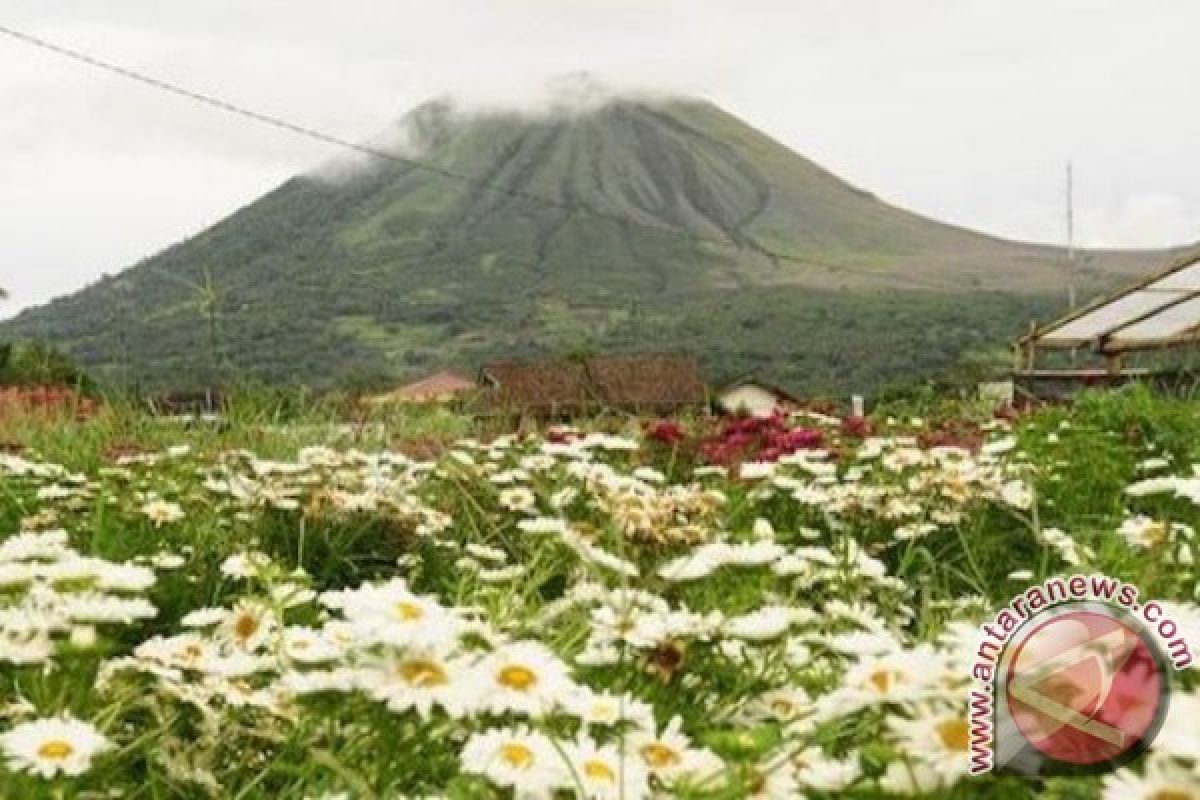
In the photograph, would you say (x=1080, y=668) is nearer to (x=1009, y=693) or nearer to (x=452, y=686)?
(x=1009, y=693)

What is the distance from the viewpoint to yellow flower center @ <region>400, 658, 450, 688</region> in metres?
1.49

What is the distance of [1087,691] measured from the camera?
129cm

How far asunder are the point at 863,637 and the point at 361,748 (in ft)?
1.96

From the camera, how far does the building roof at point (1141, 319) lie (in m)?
13.8

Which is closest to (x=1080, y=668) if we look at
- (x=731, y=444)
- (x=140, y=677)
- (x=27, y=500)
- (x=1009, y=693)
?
(x=1009, y=693)

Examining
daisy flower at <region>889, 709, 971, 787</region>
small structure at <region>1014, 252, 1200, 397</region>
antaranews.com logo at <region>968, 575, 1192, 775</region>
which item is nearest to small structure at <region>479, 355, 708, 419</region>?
small structure at <region>1014, 252, 1200, 397</region>

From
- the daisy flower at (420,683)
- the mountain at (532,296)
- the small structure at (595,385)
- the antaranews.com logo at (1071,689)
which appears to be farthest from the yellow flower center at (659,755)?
the mountain at (532,296)

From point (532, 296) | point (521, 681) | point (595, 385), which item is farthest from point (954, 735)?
point (532, 296)

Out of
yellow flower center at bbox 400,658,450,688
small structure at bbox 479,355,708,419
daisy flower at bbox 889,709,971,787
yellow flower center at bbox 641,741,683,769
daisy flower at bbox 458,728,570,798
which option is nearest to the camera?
daisy flower at bbox 889,709,971,787

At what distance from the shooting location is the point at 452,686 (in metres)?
1.50

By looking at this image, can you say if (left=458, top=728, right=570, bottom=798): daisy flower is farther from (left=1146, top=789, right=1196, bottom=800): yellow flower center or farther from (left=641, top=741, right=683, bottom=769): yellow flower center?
(left=1146, top=789, right=1196, bottom=800): yellow flower center

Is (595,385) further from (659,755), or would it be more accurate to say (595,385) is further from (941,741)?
(941,741)

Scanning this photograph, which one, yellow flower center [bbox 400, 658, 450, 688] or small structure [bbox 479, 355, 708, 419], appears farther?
small structure [bbox 479, 355, 708, 419]

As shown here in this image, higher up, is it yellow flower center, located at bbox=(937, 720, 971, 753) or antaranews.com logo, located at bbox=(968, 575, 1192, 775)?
antaranews.com logo, located at bbox=(968, 575, 1192, 775)
